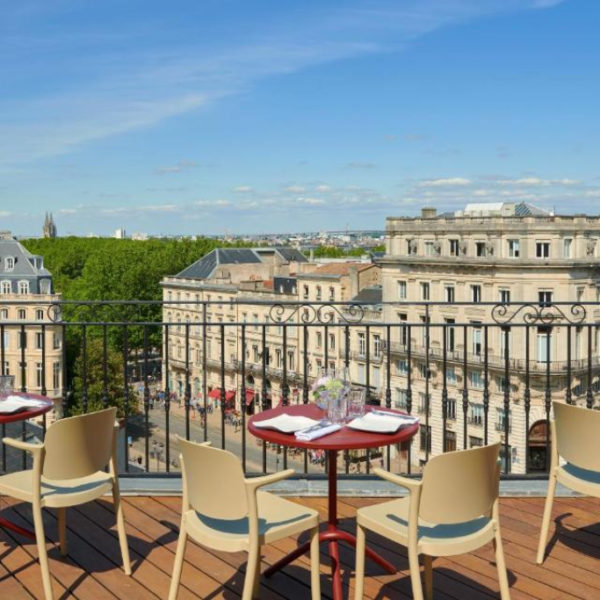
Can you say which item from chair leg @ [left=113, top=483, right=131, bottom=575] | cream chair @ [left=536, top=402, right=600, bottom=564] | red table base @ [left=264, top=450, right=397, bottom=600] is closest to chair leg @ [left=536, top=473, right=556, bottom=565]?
cream chair @ [left=536, top=402, right=600, bottom=564]

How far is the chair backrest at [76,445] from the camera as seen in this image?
3.77m

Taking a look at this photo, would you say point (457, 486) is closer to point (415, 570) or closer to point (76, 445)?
point (415, 570)

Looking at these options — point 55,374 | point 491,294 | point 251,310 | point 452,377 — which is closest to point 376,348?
point 452,377

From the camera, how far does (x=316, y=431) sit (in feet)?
12.6

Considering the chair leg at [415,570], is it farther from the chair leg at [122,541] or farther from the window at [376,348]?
the window at [376,348]

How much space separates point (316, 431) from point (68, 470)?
1261 mm

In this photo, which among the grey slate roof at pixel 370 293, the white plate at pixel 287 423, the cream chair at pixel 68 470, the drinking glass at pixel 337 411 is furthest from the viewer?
the grey slate roof at pixel 370 293

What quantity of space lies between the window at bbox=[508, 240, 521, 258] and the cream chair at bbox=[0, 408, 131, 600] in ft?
142

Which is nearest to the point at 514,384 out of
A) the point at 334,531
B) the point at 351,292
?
the point at 351,292

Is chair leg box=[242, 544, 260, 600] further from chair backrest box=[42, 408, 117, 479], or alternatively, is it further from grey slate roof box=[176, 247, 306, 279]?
grey slate roof box=[176, 247, 306, 279]

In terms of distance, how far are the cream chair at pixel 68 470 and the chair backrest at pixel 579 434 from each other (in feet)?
7.99

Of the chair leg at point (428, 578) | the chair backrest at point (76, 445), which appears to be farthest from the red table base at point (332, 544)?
the chair backrest at point (76, 445)

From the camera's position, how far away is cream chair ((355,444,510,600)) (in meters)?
3.18

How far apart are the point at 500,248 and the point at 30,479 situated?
4369 centimetres
